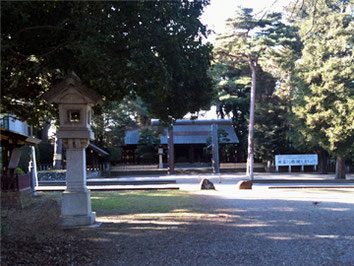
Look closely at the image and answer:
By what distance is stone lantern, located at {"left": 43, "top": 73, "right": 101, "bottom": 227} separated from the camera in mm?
7145

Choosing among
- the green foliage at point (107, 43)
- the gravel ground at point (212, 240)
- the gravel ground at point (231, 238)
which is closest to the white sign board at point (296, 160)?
the gravel ground at point (231, 238)

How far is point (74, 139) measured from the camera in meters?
7.24

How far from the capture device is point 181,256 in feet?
16.5

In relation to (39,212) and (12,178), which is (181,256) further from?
(12,178)

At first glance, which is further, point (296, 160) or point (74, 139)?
point (296, 160)

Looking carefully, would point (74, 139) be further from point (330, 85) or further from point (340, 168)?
point (340, 168)

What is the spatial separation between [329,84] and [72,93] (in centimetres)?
1996

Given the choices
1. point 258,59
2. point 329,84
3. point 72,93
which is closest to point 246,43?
point 258,59

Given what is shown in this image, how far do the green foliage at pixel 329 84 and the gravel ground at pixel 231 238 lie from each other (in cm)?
1422

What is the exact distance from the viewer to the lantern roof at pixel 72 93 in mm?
6996

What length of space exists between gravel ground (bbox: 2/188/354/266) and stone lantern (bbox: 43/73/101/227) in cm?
57

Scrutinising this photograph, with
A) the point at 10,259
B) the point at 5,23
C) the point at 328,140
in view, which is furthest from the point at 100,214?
the point at 328,140

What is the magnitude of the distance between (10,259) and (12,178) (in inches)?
269

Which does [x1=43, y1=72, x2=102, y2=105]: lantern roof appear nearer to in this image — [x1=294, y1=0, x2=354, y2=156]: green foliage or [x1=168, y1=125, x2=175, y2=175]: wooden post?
[x1=294, y1=0, x2=354, y2=156]: green foliage
